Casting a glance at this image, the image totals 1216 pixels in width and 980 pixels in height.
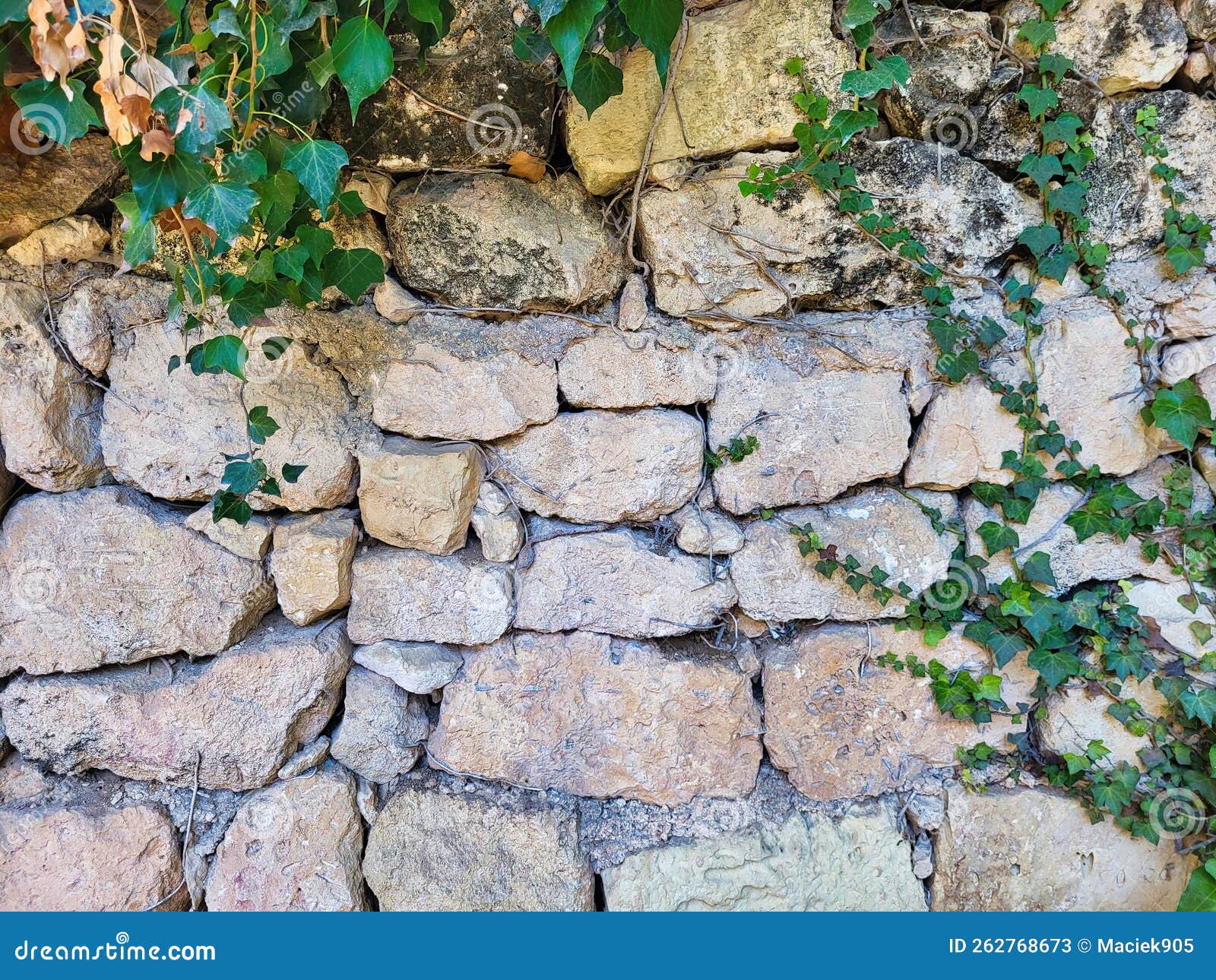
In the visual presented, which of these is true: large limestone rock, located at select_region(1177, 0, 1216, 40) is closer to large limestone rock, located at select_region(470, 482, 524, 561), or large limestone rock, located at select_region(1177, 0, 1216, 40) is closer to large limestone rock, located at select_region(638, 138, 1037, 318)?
large limestone rock, located at select_region(638, 138, 1037, 318)

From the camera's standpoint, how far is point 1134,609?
1549 millimetres

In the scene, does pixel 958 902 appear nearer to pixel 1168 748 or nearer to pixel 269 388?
pixel 1168 748

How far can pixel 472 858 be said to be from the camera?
1.66m

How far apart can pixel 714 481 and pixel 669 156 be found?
683mm

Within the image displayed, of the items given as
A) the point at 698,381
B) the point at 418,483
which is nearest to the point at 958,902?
the point at 698,381

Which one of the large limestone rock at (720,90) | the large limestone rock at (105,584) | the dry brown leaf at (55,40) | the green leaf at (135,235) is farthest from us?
the large limestone rock at (105,584)

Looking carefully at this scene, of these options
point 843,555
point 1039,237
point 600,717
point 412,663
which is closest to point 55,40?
point 412,663

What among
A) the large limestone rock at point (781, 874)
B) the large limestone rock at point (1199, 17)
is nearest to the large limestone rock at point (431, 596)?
the large limestone rock at point (781, 874)

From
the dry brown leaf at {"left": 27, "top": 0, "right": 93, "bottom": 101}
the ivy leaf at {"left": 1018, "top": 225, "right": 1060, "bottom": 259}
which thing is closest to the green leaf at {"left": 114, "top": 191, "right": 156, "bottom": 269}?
the dry brown leaf at {"left": 27, "top": 0, "right": 93, "bottom": 101}

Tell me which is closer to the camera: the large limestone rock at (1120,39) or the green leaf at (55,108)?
the green leaf at (55,108)

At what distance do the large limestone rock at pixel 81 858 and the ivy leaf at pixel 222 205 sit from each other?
4.13 ft

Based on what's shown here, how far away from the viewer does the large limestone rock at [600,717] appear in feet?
5.44

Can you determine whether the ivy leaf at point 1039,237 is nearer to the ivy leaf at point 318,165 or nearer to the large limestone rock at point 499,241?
the large limestone rock at point 499,241

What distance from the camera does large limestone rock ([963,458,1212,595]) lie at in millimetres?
1594
